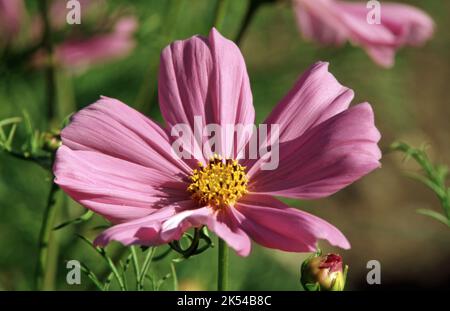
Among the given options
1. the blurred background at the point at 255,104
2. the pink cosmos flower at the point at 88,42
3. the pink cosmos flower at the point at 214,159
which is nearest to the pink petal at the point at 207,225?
the pink cosmos flower at the point at 214,159

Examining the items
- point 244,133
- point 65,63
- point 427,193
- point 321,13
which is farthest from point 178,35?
point 427,193

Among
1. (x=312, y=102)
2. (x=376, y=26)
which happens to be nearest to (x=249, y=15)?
(x=376, y=26)

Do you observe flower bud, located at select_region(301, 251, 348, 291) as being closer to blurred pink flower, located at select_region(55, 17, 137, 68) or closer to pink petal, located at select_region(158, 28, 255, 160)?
pink petal, located at select_region(158, 28, 255, 160)

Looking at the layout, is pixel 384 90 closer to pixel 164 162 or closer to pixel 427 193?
pixel 427 193

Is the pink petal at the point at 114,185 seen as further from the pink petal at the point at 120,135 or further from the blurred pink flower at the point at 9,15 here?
the blurred pink flower at the point at 9,15

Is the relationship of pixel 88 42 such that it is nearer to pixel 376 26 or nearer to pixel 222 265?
pixel 376 26
